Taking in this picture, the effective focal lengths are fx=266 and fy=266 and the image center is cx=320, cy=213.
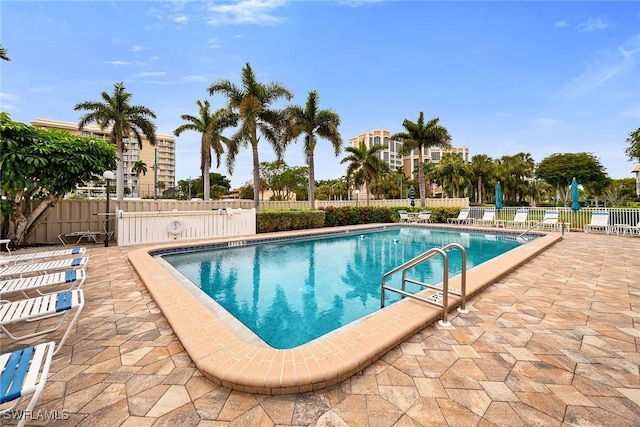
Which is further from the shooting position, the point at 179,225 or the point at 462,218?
→ the point at 462,218

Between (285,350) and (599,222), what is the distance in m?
15.8

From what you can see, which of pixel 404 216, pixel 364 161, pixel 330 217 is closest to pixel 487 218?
pixel 404 216

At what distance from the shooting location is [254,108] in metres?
14.6

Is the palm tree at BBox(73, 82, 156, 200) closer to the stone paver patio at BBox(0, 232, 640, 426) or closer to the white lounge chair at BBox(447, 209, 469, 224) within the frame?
the stone paver patio at BBox(0, 232, 640, 426)

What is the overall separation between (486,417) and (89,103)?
89.0 ft

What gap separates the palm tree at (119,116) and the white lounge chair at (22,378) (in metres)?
21.8

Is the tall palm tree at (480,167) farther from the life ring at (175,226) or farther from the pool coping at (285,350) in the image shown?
the pool coping at (285,350)

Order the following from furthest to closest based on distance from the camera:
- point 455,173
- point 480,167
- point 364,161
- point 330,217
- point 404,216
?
point 480,167, point 455,173, point 364,161, point 404,216, point 330,217

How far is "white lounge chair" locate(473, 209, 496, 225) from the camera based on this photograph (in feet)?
51.3

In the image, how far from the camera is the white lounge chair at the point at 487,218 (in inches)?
616

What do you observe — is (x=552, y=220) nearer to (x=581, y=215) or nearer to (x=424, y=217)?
(x=581, y=215)

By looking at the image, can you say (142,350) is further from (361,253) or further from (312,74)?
(312,74)

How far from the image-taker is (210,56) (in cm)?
1100

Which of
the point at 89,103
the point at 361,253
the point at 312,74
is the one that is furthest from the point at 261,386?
the point at 89,103
